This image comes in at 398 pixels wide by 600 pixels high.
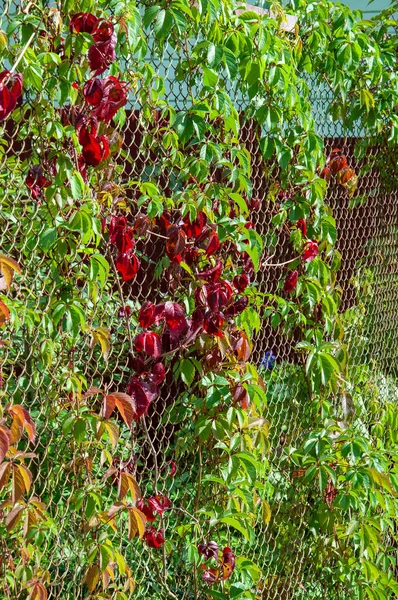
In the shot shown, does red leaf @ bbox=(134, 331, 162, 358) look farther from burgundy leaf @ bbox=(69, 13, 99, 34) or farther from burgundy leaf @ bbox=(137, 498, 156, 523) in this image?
burgundy leaf @ bbox=(69, 13, 99, 34)

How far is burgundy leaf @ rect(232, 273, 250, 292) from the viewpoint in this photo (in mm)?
2746

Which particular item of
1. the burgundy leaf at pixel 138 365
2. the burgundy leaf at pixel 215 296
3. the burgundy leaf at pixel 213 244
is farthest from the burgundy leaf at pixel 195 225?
the burgundy leaf at pixel 138 365

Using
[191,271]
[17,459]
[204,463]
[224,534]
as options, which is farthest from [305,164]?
[17,459]

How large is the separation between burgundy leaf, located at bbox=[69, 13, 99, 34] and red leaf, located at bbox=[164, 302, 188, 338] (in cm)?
79

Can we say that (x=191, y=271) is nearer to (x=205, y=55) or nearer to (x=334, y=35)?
(x=205, y=55)

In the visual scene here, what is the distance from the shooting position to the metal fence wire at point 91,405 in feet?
7.04

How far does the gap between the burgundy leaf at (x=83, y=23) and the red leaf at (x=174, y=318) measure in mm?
792

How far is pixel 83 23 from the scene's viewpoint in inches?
82.3

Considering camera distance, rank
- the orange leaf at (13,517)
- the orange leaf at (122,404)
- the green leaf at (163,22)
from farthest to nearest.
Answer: the green leaf at (163,22)
the orange leaf at (122,404)
the orange leaf at (13,517)

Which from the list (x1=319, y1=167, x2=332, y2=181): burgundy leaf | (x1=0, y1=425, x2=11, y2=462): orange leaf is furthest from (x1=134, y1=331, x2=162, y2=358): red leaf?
(x1=319, y1=167, x2=332, y2=181): burgundy leaf

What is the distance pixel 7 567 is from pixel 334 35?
239 cm

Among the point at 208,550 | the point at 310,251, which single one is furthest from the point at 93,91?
the point at 208,550

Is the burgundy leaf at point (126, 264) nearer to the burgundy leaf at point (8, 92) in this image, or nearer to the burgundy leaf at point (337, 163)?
the burgundy leaf at point (8, 92)

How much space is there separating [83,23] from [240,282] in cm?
100
